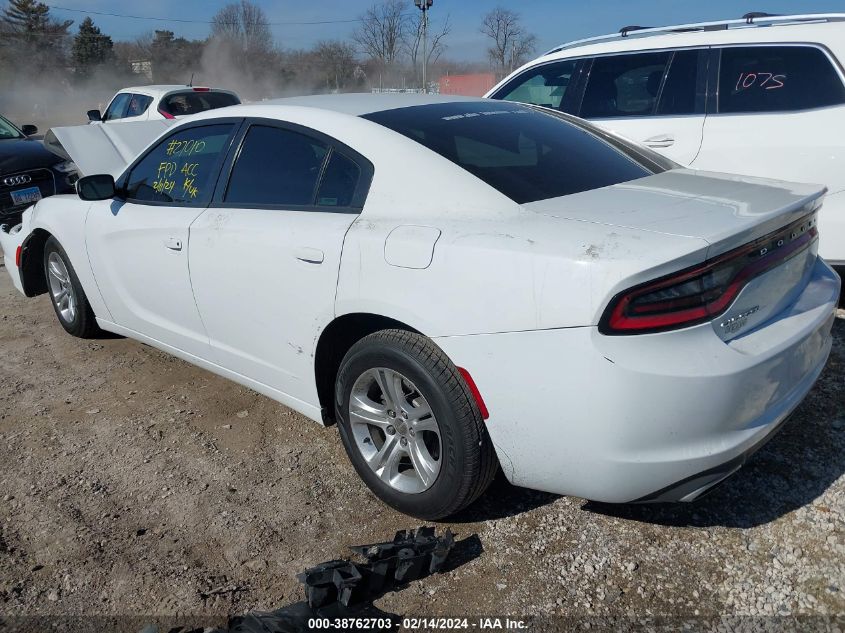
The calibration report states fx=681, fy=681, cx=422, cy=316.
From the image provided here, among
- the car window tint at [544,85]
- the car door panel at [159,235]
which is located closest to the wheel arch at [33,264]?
the car door panel at [159,235]

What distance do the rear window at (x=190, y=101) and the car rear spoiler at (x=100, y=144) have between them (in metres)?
5.52

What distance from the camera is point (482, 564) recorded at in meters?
2.44

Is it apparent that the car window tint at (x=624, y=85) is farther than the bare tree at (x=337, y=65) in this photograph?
No

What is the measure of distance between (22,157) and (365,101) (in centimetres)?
623

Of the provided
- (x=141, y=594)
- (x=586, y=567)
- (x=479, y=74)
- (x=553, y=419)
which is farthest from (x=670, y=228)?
(x=479, y=74)

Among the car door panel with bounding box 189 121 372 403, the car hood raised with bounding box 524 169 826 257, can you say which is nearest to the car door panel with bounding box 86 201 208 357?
the car door panel with bounding box 189 121 372 403

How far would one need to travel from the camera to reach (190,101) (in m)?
11.1

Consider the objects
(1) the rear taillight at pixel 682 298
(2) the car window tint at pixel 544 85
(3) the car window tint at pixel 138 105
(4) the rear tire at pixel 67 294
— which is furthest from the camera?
(3) the car window tint at pixel 138 105

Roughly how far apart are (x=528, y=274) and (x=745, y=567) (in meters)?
1.29

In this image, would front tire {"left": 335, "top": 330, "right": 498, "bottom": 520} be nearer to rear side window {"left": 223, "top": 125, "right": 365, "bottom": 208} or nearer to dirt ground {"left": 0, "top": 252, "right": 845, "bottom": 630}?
dirt ground {"left": 0, "top": 252, "right": 845, "bottom": 630}

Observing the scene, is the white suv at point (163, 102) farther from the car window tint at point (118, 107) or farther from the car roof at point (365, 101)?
the car roof at point (365, 101)

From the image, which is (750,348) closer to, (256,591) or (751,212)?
(751,212)

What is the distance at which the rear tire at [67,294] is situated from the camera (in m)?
4.47

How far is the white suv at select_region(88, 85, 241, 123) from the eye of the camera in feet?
35.3
